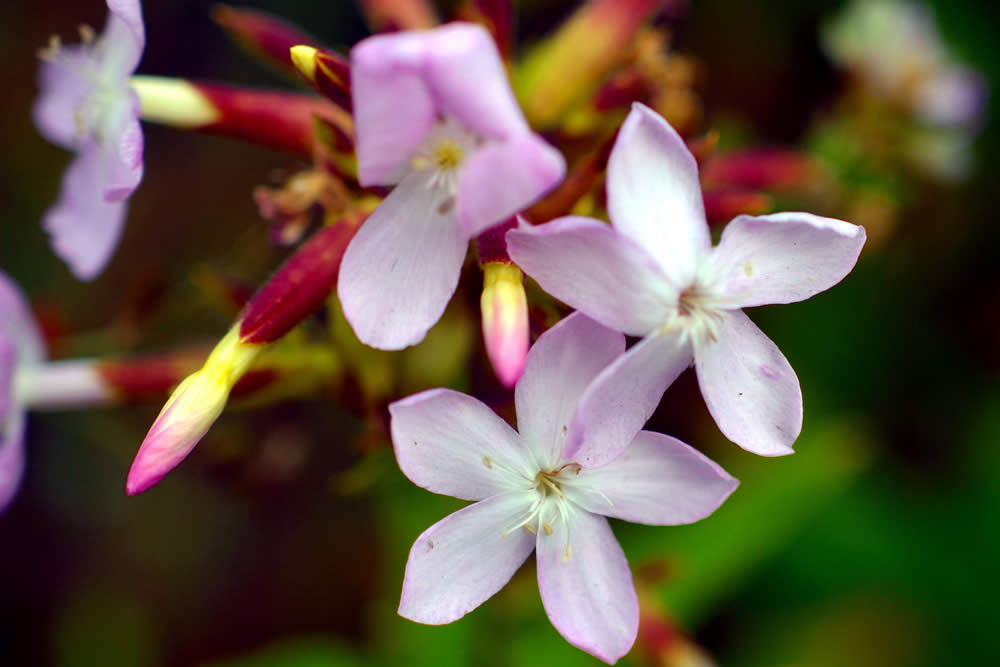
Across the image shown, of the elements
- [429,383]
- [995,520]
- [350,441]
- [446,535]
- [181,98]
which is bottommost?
[995,520]

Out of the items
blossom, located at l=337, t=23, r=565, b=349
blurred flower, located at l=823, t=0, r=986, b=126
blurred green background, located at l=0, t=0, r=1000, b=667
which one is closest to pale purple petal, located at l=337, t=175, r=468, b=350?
blossom, located at l=337, t=23, r=565, b=349

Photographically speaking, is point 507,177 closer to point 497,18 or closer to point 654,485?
point 654,485

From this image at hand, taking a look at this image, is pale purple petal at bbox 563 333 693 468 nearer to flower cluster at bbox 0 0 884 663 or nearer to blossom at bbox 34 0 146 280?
flower cluster at bbox 0 0 884 663

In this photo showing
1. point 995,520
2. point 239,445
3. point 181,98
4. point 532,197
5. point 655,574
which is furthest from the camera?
point 995,520

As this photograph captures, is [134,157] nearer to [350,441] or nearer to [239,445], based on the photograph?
[239,445]

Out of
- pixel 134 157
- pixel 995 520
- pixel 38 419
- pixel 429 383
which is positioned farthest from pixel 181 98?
pixel 995 520
